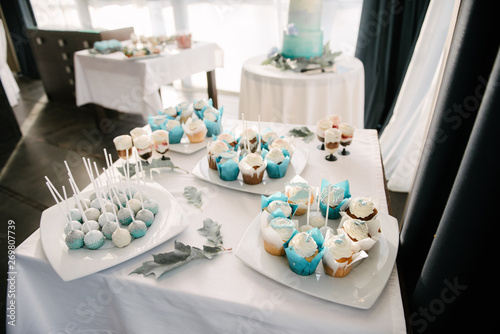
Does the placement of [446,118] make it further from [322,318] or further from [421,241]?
[322,318]

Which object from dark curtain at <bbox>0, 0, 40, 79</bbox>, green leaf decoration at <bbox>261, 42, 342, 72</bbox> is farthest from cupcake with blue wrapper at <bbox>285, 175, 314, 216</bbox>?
Result: dark curtain at <bbox>0, 0, 40, 79</bbox>

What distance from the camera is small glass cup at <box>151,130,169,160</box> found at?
1204 millimetres

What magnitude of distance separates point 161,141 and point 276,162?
444 millimetres

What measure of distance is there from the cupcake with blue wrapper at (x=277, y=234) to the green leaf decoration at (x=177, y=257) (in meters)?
0.12

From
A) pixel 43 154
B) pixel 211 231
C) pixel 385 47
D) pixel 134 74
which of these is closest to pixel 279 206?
pixel 211 231

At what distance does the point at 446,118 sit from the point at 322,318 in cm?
47

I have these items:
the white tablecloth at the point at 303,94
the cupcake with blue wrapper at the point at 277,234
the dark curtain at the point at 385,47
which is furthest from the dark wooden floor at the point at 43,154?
the cupcake with blue wrapper at the point at 277,234

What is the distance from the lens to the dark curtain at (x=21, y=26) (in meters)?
5.27

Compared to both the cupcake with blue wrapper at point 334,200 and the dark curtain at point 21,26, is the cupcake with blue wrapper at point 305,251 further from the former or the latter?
the dark curtain at point 21,26

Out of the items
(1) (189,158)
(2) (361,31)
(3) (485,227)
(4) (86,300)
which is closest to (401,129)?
(2) (361,31)

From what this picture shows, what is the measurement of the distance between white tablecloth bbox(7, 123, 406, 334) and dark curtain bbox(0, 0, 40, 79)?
19.4 ft

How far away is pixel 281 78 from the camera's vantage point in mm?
1933

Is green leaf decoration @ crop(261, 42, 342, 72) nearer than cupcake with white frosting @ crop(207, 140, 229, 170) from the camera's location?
No

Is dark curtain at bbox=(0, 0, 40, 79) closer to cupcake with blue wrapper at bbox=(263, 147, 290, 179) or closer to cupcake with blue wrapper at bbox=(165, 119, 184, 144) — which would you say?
cupcake with blue wrapper at bbox=(165, 119, 184, 144)
